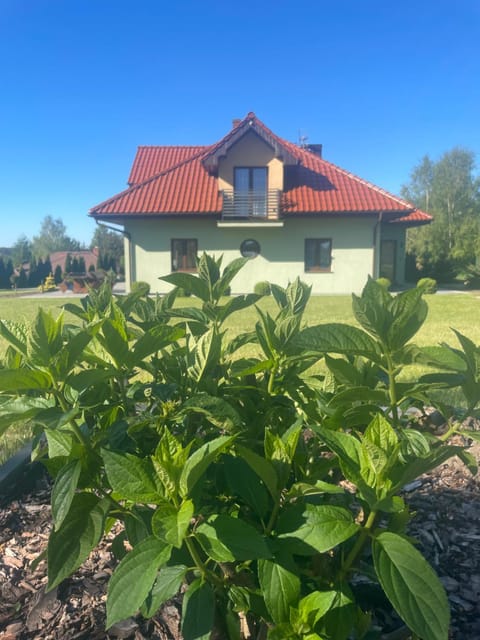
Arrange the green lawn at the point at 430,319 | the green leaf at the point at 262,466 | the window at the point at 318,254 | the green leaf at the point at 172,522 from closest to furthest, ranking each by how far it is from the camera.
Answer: the green leaf at the point at 172,522 < the green leaf at the point at 262,466 < the green lawn at the point at 430,319 < the window at the point at 318,254

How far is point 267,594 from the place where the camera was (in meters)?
0.85

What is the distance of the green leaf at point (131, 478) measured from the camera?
32.3 inches

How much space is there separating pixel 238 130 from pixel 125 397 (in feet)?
64.3

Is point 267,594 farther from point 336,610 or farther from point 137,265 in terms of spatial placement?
point 137,265

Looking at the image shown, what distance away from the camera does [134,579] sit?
0.80 metres

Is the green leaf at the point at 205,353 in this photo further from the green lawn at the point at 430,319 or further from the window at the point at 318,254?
the window at the point at 318,254

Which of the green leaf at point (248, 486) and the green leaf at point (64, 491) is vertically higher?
the green leaf at point (64, 491)

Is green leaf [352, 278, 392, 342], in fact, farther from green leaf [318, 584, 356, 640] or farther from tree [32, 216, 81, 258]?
tree [32, 216, 81, 258]

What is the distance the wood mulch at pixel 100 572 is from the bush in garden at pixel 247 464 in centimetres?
33

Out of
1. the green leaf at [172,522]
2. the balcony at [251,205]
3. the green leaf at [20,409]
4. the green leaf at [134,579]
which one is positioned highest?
the balcony at [251,205]

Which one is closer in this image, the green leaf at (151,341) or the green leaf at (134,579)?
the green leaf at (134,579)

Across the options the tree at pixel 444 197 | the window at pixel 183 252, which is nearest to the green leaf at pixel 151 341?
the window at pixel 183 252

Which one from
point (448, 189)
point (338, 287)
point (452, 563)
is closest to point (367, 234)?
point (338, 287)

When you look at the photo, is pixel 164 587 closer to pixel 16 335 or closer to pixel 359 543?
pixel 359 543
